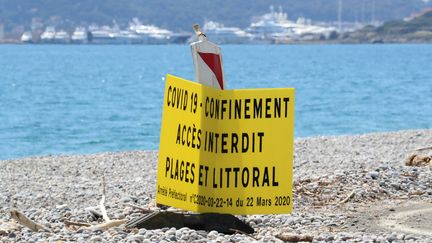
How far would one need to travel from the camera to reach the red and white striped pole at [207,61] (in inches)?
455

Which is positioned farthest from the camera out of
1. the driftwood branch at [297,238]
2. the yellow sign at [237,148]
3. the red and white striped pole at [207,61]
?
the red and white striped pole at [207,61]

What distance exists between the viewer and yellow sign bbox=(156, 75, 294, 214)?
11258mm

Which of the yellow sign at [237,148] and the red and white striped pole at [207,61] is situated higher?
the red and white striped pole at [207,61]

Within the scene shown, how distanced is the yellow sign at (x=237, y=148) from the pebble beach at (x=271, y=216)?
38cm

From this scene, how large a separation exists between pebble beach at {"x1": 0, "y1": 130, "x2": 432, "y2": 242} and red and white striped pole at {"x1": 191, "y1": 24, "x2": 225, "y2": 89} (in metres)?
1.42

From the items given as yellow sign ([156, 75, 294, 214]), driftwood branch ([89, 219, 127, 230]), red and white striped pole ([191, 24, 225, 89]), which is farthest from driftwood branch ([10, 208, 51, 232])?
red and white striped pole ([191, 24, 225, 89])

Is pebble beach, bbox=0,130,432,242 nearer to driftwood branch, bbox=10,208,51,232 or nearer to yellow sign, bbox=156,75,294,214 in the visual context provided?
driftwood branch, bbox=10,208,51,232

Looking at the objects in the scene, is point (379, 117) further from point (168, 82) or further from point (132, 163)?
point (168, 82)

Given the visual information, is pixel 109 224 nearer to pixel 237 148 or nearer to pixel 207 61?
pixel 237 148

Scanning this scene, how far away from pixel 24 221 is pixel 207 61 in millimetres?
2125

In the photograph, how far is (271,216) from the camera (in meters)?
12.5

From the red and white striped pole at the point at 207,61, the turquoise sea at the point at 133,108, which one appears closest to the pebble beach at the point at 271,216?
the red and white striped pole at the point at 207,61

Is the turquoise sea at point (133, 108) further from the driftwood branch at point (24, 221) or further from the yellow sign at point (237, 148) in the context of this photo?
the yellow sign at point (237, 148)

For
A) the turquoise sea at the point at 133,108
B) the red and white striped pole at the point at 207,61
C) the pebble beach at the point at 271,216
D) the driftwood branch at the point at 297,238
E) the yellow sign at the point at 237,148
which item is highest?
the red and white striped pole at the point at 207,61
